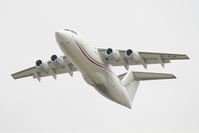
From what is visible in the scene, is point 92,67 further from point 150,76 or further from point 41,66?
point 150,76

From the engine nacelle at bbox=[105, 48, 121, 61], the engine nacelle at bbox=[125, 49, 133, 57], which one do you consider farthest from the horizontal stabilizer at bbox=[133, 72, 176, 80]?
the engine nacelle at bbox=[105, 48, 121, 61]

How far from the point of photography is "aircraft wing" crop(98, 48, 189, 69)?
2456 centimetres

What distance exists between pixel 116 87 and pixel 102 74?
1.18 m

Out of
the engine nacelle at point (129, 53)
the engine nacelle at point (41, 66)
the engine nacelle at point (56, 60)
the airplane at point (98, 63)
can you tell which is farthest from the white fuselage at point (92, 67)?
the engine nacelle at point (41, 66)

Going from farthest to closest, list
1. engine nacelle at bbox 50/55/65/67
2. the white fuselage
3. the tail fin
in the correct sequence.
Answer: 1. the tail fin
2. engine nacelle at bbox 50/55/65/67
3. the white fuselage

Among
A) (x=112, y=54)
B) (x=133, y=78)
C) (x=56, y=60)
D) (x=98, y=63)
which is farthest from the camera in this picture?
(x=133, y=78)

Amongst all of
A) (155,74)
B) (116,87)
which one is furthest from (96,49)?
(155,74)

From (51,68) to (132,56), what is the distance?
14.7ft

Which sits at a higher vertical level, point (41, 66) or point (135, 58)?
point (135, 58)

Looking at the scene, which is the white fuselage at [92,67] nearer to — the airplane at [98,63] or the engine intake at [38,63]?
the airplane at [98,63]

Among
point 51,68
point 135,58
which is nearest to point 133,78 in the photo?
point 135,58

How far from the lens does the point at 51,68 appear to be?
1053 inches

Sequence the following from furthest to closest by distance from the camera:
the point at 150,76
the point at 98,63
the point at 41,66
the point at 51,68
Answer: the point at 150,76
the point at 51,68
the point at 41,66
the point at 98,63

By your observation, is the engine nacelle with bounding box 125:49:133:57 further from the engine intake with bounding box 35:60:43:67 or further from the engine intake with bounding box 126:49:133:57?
the engine intake with bounding box 35:60:43:67
